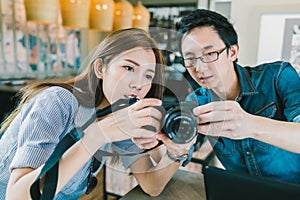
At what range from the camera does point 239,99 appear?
63 cm

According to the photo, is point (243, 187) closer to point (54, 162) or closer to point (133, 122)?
point (133, 122)

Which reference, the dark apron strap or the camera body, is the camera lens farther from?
the dark apron strap

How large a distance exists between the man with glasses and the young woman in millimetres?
88

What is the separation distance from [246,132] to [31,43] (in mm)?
2505

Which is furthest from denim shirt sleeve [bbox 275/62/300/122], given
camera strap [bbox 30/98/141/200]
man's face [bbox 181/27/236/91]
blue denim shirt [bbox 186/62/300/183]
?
camera strap [bbox 30/98/141/200]

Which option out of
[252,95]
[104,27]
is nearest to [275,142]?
[252,95]

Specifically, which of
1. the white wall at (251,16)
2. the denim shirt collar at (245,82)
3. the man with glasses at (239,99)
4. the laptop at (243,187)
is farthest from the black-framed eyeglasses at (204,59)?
the white wall at (251,16)

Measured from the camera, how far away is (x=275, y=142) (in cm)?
49

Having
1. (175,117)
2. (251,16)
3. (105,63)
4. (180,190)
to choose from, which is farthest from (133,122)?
(251,16)

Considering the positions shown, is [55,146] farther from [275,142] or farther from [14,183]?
[275,142]

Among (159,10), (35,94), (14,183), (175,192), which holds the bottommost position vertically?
(175,192)

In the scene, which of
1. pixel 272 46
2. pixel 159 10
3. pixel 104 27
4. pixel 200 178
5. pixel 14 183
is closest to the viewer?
pixel 14 183

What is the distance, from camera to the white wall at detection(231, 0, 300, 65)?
2.97 feet

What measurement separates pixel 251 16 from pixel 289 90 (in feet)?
1.41
